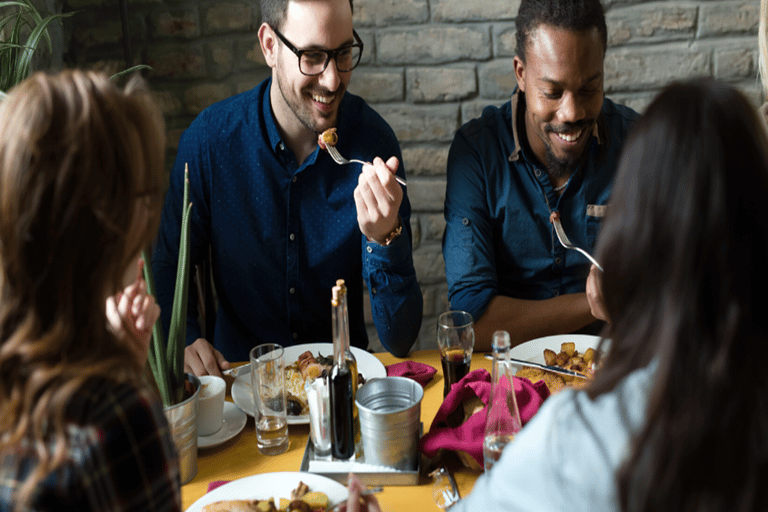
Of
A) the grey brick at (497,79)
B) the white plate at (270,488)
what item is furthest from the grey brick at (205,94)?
the white plate at (270,488)

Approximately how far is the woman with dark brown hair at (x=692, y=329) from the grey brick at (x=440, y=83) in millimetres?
1844

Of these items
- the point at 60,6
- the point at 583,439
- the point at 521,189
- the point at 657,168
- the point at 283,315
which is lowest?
the point at 283,315

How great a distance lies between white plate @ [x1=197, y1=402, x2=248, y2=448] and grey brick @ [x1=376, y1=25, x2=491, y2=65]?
156 centimetres

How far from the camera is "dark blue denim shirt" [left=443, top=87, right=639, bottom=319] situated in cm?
188

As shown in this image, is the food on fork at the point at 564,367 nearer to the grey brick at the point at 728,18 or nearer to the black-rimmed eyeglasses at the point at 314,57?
the black-rimmed eyeglasses at the point at 314,57

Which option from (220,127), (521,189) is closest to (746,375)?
(521,189)

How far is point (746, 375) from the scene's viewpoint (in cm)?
56

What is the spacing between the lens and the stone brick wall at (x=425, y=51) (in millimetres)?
2289

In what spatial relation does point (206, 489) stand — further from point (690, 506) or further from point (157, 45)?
point (157, 45)

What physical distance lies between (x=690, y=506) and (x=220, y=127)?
1.61 m

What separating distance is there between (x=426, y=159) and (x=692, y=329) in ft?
6.37

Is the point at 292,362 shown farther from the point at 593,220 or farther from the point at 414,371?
the point at 593,220

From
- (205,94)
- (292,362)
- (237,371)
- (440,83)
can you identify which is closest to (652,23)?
(440,83)

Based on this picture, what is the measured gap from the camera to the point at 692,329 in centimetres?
56
